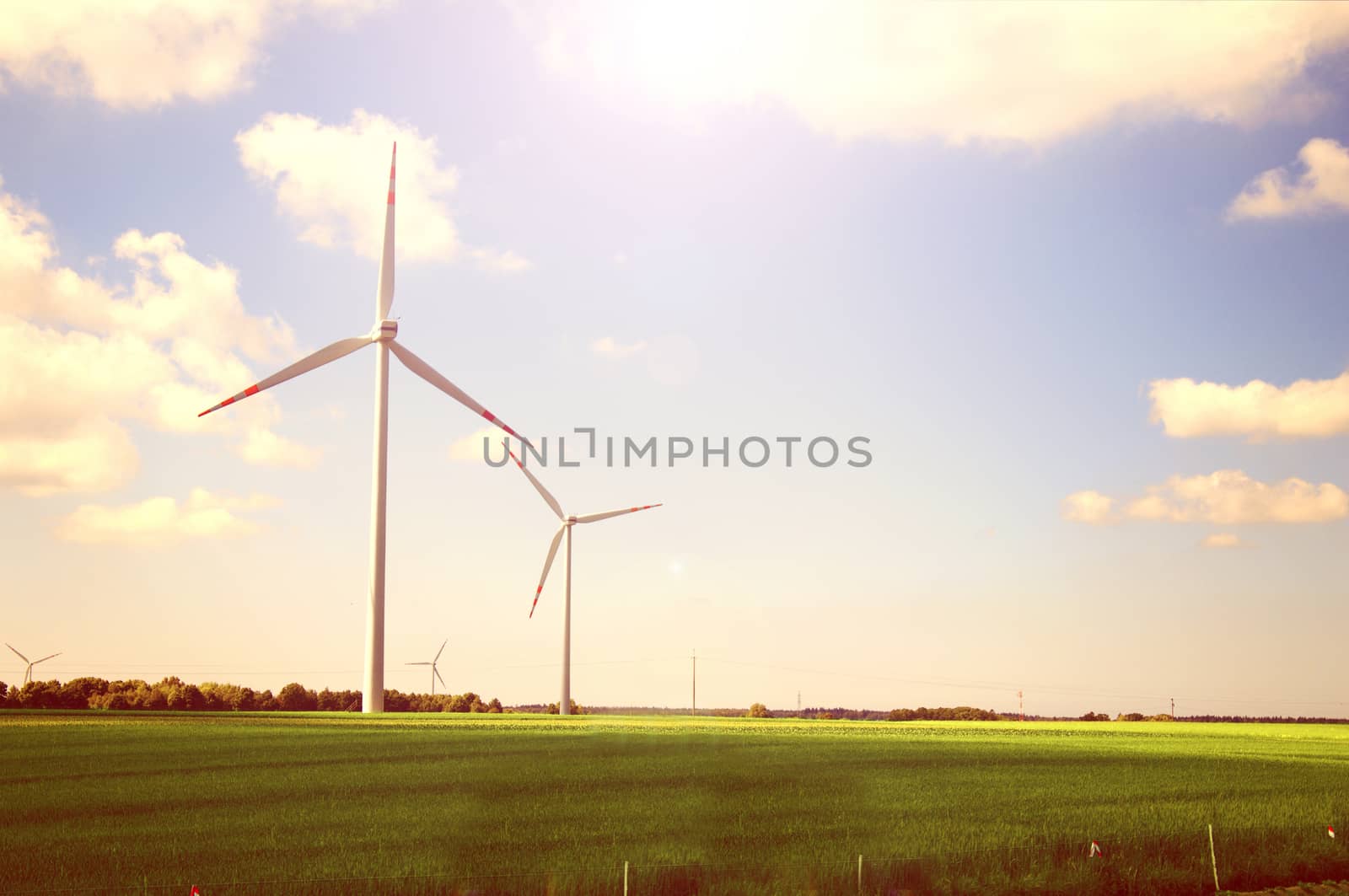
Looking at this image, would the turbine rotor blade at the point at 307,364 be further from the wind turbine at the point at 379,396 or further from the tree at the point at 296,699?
the tree at the point at 296,699

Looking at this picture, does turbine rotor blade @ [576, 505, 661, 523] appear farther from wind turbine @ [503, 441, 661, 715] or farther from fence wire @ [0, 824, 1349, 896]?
fence wire @ [0, 824, 1349, 896]

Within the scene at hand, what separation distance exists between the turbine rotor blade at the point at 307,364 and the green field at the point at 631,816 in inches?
1048

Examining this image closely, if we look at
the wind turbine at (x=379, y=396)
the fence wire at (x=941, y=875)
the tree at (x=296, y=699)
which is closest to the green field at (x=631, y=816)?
the fence wire at (x=941, y=875)

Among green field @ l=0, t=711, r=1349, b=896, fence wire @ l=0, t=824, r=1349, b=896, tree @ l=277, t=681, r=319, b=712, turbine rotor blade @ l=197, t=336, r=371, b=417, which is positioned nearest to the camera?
fence wire @ l=0, t=824, r=1349, b=896

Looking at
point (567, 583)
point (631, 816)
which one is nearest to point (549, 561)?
point (567, 583)

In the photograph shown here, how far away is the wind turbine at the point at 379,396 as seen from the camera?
8369cm

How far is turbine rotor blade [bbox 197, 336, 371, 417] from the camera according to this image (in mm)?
82438

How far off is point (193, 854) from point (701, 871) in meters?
12.3

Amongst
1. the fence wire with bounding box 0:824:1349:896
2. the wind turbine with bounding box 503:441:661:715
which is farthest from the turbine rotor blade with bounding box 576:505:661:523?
the fence wire with bounding box 0:824:1349:896

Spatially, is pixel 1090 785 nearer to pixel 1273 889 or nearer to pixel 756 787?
pixel 756 787

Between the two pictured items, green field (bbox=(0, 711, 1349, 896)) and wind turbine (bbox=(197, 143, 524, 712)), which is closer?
green field (bbox=(0, 711, 1349, 896))

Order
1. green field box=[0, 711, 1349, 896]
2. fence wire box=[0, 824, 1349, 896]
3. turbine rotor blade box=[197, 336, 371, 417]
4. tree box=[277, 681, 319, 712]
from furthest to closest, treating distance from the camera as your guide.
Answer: tree box=[277, 681, 319, 712], turbine rotor blade box=[197, 336, 371, 417], green field box=[0, 711, 1349, 896], fence wire box=[0, 824, 1349, 896]

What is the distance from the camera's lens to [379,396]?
87812 mm

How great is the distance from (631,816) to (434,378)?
62540mm
